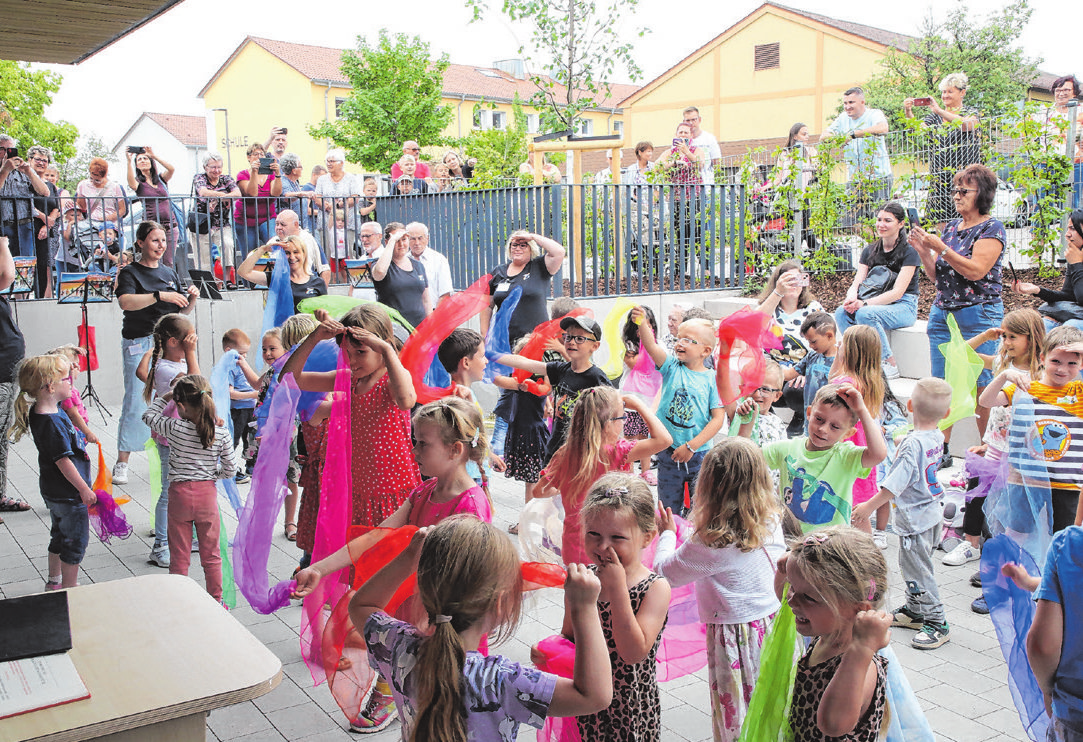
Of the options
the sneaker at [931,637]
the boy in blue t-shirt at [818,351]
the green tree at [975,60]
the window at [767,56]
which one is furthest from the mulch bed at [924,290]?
the window at [767,56]

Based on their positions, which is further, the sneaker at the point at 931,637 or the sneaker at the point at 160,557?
the sneaker at the point at 160,557

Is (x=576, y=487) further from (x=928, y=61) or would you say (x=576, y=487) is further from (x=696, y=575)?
(x=928, y=61)

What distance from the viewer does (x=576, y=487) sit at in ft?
13.1

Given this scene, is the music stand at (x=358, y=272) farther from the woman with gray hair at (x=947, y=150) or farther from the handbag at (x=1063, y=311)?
the handbag at (x=1063, y=311)

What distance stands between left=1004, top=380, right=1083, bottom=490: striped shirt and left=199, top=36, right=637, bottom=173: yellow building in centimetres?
4188

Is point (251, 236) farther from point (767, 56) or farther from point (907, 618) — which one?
point (767, 56)

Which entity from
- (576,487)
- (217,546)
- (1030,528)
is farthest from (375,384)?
(1030,528)

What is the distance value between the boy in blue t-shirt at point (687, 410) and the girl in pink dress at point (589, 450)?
0.80 meters

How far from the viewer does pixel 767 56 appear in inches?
1545

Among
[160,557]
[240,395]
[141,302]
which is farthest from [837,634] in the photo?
[141,302]

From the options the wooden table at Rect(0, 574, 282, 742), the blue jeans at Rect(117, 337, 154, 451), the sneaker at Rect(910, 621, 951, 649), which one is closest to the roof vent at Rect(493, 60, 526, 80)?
the blue jeans at Rect(117, 337, 154, 451)

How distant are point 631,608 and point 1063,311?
5283 millimetres

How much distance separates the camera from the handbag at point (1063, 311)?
6.31 meters

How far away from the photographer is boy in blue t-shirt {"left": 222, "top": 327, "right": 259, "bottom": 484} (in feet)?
21.8
